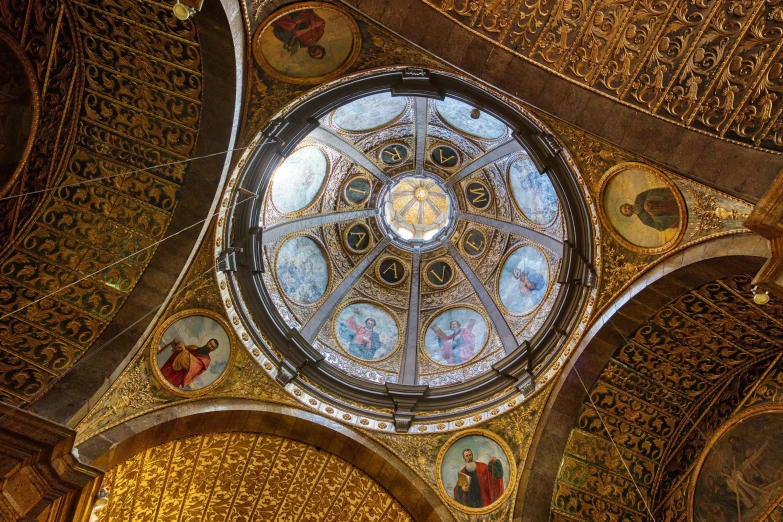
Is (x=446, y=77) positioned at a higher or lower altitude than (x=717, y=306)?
higher

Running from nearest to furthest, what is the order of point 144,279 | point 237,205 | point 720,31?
point 720,31 → point 144,279 → point 237,205

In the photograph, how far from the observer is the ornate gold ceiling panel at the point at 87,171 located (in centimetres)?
921

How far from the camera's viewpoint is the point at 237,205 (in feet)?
38.9

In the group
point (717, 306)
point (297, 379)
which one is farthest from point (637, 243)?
point (297, 379)

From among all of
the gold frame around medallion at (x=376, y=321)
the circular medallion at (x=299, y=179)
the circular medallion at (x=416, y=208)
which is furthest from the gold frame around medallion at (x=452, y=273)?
the circular medallion at (x=299, y=179)

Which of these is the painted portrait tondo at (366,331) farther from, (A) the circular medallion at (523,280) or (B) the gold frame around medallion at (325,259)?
(A) the circular medallion at (523,280)

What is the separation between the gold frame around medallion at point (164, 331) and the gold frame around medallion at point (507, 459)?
371 centimetres

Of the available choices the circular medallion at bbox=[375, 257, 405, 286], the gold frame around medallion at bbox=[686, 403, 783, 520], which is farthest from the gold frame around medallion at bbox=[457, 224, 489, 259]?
the gold frame around medallion at bbox=[686, 403, 783, 520]

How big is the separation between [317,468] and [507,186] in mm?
6551

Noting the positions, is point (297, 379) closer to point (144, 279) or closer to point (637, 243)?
point (144, 279)

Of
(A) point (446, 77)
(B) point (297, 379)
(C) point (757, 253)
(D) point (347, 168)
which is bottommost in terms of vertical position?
(B) point (297, 379)

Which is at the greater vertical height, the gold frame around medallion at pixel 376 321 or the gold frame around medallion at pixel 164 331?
the gold frame around medallion at pixel 376 321

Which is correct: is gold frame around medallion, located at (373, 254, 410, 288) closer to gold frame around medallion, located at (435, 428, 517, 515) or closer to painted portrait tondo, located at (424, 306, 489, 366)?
painted portrait tondo, located at (424, 306, 489, 366)

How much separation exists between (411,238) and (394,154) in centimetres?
187
